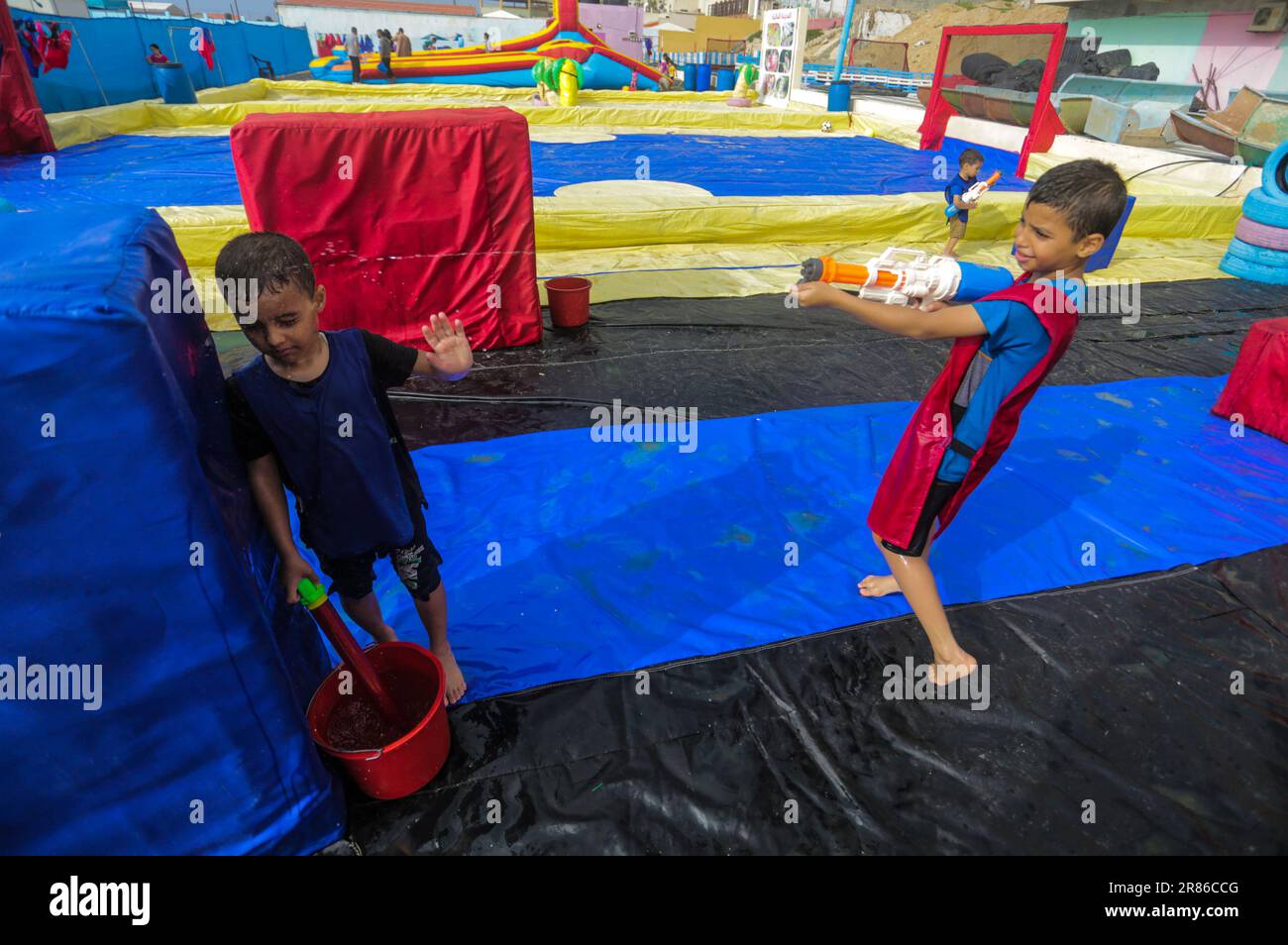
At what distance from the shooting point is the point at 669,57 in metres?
26.3

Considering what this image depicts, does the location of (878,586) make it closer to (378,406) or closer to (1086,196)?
(1086,196)

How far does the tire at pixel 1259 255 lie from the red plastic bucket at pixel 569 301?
7.21 m

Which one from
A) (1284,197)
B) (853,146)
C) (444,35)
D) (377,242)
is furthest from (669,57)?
(377,242)

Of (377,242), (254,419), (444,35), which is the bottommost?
(377,242)

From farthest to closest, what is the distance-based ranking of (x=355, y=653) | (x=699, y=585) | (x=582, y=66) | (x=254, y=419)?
(x=582, y=66)
(x=699, y=585)
(x=355, y=653)
(x=254, y=419)

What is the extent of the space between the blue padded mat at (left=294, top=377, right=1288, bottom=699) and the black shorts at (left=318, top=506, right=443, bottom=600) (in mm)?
464

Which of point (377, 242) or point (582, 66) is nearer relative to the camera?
Answer: point (377, 242)

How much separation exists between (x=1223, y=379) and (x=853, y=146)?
371 inches

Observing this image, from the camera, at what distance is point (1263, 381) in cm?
386

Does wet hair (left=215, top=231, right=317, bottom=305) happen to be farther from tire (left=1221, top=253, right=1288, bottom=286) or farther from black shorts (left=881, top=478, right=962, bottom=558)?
tire (left=1221, top=253, right=1288, bottom=286)

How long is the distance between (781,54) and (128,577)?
19.1 m

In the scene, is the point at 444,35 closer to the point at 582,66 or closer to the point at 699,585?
the point at 582,66

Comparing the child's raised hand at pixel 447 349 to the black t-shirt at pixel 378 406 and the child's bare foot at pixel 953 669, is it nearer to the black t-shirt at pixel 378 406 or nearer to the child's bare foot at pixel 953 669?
the black t-shirt at pixel 378 406

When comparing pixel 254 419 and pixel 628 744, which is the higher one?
pixel 254 419
